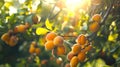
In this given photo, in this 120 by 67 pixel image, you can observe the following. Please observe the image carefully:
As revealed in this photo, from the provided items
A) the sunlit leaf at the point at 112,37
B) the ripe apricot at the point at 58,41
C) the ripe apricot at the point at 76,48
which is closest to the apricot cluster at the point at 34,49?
the sunlit leaf at the point at 112,37

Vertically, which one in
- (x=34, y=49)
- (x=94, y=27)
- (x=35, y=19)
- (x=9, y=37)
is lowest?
(x=34, y=49)

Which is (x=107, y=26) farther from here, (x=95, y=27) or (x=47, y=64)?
(x=47, y=64)

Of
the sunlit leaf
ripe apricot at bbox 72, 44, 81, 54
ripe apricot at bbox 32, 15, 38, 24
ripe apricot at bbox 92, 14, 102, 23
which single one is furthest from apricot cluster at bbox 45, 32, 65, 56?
ripe apricot at bbox 32, 15, 38, 24

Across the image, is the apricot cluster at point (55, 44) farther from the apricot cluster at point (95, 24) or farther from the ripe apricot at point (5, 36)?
the ripe apricot at point (5, 36)

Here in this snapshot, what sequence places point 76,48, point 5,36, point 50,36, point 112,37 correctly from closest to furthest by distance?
point 76,48 → point 50,36 → point 112,37 → point 5,36

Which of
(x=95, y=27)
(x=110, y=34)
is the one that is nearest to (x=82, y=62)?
(x=95, y=27)

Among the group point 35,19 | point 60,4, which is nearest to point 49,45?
point 35,19

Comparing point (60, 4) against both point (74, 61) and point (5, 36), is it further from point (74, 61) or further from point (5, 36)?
point (74, 61)
